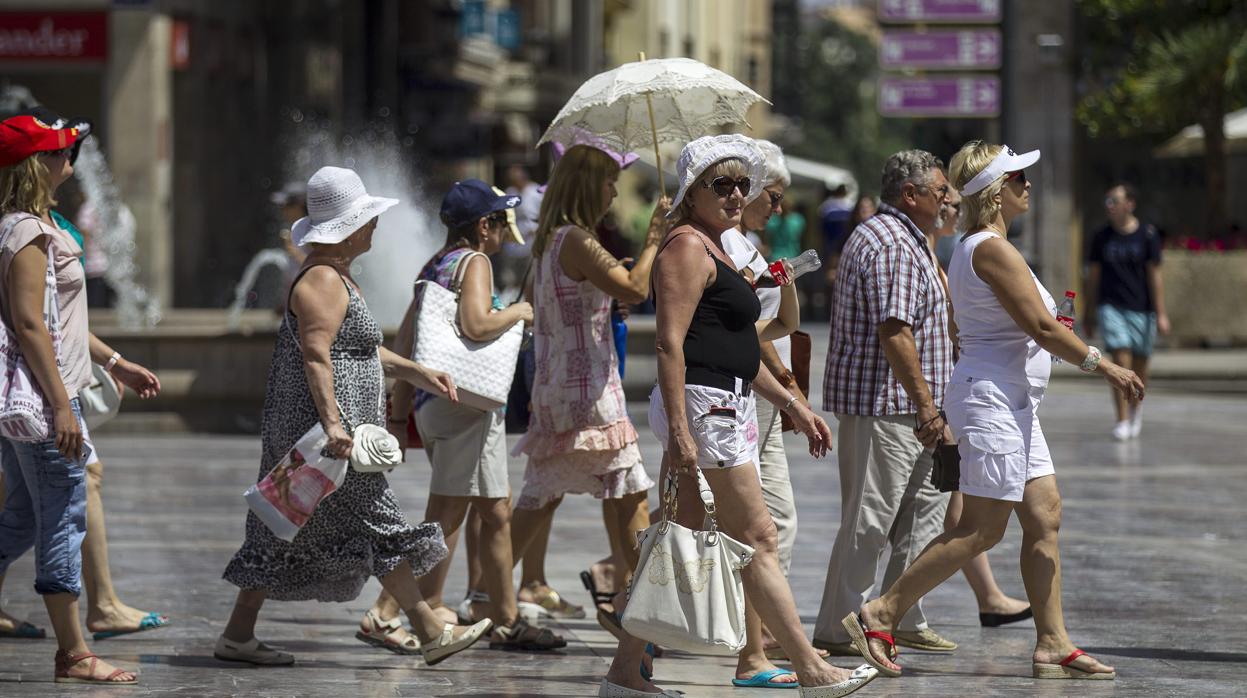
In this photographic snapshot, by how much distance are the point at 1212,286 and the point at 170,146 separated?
41.8 feet

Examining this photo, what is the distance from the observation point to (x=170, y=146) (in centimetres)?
2750

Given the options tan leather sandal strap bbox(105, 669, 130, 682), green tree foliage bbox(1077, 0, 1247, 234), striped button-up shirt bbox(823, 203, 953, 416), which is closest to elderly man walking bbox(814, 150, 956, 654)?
striped button-up shirt bbox(823, 203, 953, 416)

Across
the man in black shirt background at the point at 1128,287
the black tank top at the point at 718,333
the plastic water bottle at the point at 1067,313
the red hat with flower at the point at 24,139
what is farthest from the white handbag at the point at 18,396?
the man in black shirt background at the point at 1128,287

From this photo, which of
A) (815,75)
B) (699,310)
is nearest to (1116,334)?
(699,310)

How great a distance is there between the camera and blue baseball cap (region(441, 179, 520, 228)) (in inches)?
315

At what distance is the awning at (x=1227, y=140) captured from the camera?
2628 cm

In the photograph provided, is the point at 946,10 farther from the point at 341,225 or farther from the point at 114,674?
the point at 114,674

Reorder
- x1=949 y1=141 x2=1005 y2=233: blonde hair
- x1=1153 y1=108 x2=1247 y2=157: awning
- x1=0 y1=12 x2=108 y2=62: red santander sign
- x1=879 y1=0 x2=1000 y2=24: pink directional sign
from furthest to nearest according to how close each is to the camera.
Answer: x1=0 y1=12 x2=108 y2=62: red santander sign, x1=1153 y1=108 x2=1247 y2=157: awning, x1=879 y1=0 x2=1000 y2=24: pink directional sign, x1=949 y1=141 x2=1005 y2=233: blonde hair

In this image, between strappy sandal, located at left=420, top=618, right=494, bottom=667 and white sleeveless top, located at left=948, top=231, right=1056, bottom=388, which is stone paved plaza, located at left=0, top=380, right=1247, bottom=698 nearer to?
strappy sandal, located at left=420, top=618, right=494, bottom=667

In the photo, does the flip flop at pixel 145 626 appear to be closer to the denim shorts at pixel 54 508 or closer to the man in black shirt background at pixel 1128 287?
the denim shorts at pixel 54 508

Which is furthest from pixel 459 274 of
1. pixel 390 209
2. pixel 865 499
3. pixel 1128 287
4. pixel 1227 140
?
pixel 1227 140

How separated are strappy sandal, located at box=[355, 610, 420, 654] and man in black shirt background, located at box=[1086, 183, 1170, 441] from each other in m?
9.23

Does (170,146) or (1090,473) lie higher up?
(170,146)

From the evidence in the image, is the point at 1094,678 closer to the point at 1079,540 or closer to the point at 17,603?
the point at 1079,540
